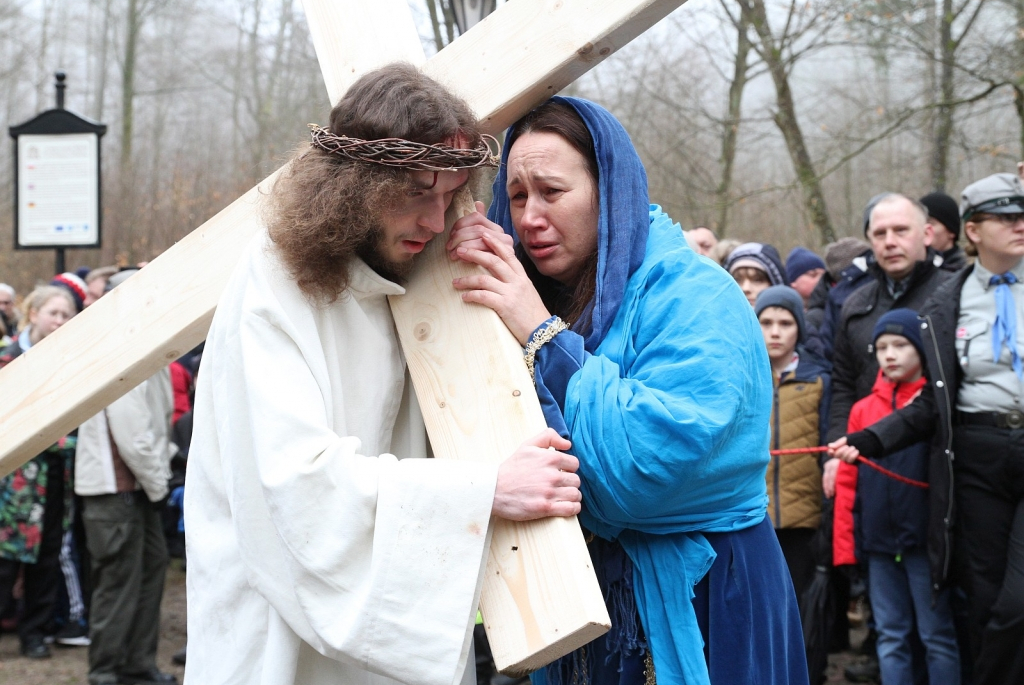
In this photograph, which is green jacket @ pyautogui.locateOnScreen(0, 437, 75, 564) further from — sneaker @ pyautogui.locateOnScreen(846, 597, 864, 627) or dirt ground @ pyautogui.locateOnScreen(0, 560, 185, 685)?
sneaker @ pyautogui.locateOnScreen(846, 597, 864, 627)

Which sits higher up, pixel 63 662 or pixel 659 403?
pixel 659 403

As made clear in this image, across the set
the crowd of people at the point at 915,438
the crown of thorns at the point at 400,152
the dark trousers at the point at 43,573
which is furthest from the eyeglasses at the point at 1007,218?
the dark trousers at the point at 43,573

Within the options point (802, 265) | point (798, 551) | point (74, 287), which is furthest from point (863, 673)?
point (74, 287)

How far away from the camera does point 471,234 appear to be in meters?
2.28

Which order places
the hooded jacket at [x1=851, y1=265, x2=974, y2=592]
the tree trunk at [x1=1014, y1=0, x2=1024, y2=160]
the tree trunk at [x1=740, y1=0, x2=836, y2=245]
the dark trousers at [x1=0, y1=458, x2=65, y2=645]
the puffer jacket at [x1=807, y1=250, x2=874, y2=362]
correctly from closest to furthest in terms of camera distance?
1. the hooded jacket at [x1=851, y1=265, x2=974, y2=592]
2. the puffer jacket at [x1=807, y1=250, x2=874, y2=362]
3. the dark trousers at [x1=0, y1=458, x2=65, y2=645]
4. the tree trunk at [x1=1014, y1=0, x2=1024, y2=160]
5. the tree trunk at [x1=740, y1=0, x2=836, y2=245]

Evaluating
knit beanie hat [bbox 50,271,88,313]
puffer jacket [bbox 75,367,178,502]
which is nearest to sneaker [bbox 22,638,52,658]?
puffer jacket [bbox 75,367,178,502]

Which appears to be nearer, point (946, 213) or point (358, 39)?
point (358, 39)

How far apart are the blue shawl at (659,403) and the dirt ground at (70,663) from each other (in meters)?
3.57

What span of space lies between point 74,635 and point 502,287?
17.7 ft

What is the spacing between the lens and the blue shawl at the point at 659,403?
2096 mm

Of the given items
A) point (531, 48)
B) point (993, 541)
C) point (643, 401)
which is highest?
point (531, 48)

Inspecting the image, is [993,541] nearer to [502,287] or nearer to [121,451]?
[502,287]

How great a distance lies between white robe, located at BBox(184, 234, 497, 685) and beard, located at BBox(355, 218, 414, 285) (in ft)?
0.12

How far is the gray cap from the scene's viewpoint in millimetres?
4062
